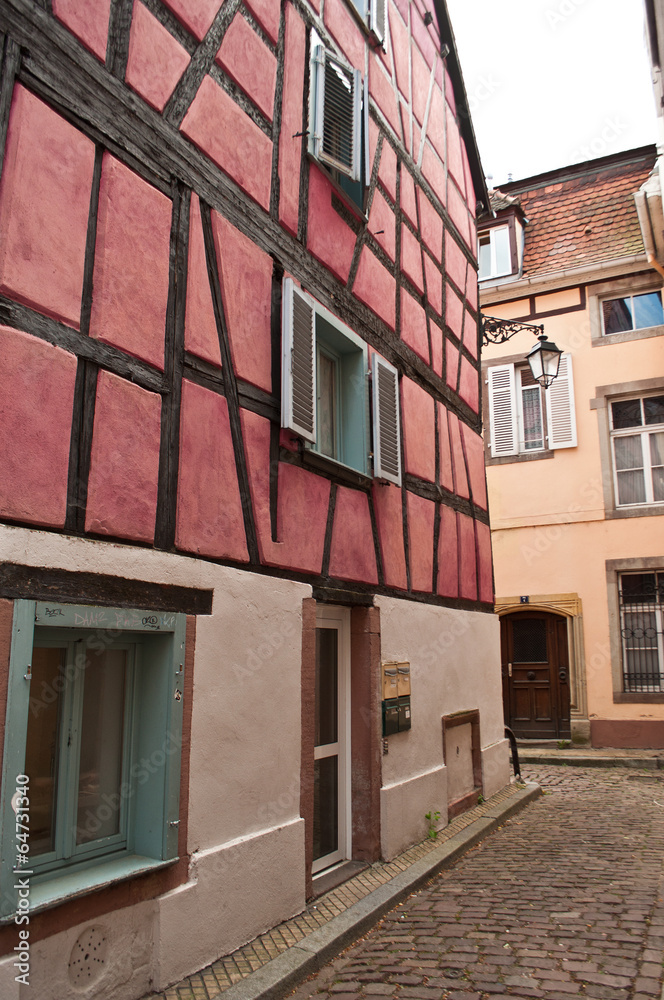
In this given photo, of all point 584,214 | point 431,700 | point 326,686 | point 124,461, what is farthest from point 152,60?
point 584,214

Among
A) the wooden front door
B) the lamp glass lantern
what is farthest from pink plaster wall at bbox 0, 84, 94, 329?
the wooden front door

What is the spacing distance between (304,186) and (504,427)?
904cm

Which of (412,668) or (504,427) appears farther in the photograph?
(504,427)

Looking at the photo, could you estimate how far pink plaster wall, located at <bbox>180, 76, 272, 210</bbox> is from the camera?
4.46m

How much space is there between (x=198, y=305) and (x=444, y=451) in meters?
4.19

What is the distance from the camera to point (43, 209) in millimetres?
3336

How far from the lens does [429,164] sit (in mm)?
8398

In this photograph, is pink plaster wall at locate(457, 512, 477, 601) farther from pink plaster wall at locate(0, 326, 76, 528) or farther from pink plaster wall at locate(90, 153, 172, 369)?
pink plaster wall at locate(0, 326, 76, 528)

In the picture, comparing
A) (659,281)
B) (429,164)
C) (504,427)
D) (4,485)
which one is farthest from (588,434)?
(4,485)

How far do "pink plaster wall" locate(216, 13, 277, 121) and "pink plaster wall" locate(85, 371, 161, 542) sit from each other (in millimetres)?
2276

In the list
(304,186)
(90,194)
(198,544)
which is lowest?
(198,544)

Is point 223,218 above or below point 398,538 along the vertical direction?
above

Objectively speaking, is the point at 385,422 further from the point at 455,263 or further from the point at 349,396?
the point at 455,263

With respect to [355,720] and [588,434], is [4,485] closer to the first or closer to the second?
[355,720]
